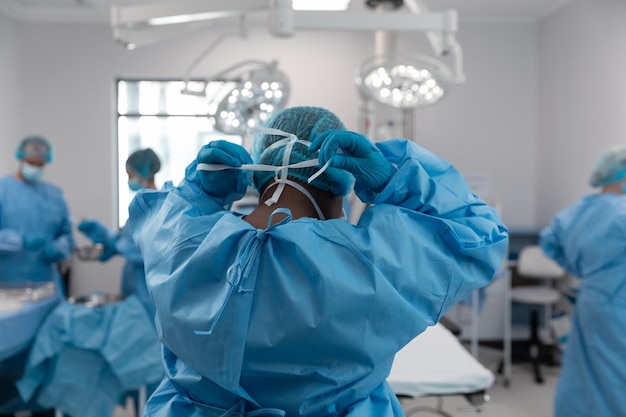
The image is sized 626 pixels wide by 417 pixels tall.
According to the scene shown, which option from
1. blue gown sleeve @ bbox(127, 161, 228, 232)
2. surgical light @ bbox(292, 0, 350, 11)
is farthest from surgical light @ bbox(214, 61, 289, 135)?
blue gown sleeve @ bbox(127, 161, 228, 232)

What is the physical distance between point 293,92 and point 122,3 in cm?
156

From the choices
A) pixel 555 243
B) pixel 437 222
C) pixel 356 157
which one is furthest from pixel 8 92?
pixel 437 222

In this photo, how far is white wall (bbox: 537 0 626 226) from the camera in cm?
415

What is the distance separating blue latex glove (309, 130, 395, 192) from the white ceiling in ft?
12.6

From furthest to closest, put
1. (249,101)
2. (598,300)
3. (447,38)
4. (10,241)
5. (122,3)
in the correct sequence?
1. (122,3)
2. (10,241)
3. (249,101)
4. (598,300)
5. (447,38)

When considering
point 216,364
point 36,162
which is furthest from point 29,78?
point 216,364

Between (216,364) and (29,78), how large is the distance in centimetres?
495

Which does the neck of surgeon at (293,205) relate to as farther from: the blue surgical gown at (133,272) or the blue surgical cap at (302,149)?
the blue surgical gown at (133,272)

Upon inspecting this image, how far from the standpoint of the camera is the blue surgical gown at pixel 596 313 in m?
2.64

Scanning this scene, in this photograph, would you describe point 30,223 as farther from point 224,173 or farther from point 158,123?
point 224,173

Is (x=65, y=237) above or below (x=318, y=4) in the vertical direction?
below

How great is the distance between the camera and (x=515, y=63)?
17.4ft

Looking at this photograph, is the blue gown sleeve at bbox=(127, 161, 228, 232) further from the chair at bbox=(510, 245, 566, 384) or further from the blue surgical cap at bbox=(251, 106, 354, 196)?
the chair at bbox=(510, 245, 566, 384)

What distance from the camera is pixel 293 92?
5.30m
